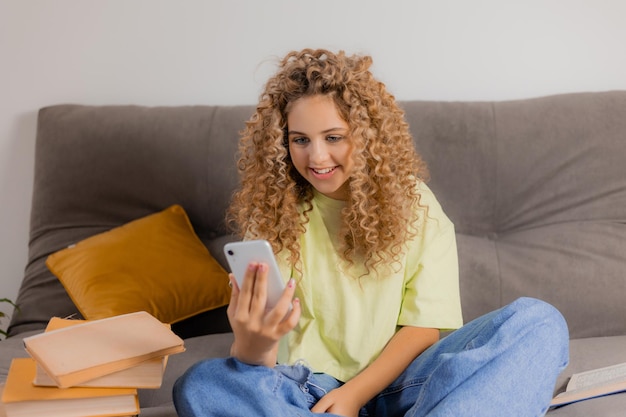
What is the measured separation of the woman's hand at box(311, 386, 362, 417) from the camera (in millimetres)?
1484

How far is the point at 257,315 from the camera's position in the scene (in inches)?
52.8

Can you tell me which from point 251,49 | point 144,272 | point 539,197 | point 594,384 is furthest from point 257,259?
point 251,49

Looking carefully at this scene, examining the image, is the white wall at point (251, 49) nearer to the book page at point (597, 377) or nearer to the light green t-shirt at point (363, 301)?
the light green t-shirt at point (363, 301)

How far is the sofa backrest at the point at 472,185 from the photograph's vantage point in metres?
2.03

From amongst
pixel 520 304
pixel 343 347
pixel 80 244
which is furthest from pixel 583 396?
pixel 80 244

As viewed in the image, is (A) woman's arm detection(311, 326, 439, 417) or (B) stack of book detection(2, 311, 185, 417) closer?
(B) stack of book detection(2, 311, 185, 417)

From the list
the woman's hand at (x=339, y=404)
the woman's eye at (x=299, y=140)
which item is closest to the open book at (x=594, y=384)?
the woman's hand at (x=339, y=404)

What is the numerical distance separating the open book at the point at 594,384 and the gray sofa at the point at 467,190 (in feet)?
0.63

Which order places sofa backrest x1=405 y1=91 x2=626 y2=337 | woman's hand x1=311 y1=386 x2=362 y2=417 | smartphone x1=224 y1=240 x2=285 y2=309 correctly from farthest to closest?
sofa backrest x1=405 y1=91 x2=626 y2=337
woman's hand x1=311 y1=386 x2=362 y2=417
smartphone x1=224 y1=240 x2=285 y2=309

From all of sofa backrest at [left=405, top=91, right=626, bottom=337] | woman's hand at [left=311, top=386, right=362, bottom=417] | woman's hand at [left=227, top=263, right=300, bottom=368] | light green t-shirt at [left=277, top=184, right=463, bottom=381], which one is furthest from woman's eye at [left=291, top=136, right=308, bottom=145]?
sofa backrest at [left=405, top=91, right=626, bottom=337]

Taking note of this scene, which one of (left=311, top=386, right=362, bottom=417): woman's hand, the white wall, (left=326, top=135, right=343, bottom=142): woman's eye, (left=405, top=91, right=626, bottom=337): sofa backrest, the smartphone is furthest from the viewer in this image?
the white wall

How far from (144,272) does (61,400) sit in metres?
0.75

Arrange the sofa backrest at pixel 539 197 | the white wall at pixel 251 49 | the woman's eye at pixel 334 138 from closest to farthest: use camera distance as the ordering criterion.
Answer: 1. the woman's eye at pixel 334 138
2. the sofa backrest at pixel 539 197
3. the white wall at pixel 251 49

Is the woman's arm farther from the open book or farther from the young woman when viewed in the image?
the open book
